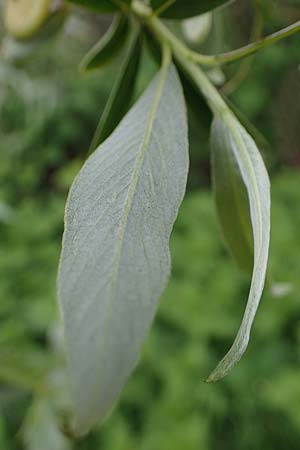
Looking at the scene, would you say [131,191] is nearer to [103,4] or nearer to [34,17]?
[103,4]

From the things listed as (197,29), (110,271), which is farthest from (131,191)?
(197,29)

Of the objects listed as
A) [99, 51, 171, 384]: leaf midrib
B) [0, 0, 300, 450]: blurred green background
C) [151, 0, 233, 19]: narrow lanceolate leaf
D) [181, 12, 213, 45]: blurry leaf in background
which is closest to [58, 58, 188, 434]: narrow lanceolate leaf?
[99, 51, 171, 384]: leaf midrib

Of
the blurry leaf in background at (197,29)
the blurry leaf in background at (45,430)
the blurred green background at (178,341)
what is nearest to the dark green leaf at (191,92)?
Result: the blurry leaf in background at (197,29)

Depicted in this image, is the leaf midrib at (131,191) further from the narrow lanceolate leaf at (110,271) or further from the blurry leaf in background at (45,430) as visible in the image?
the blurry leaf in background at (45,430)

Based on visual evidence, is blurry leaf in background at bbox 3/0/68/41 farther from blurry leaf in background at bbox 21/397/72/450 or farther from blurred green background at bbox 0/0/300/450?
blurry leaf in background at bbox 21/397/72/450

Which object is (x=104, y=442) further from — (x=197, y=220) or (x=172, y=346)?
(x=197, y=220)

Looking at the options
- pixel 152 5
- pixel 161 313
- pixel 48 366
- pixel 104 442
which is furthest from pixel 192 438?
pixel 152 5
